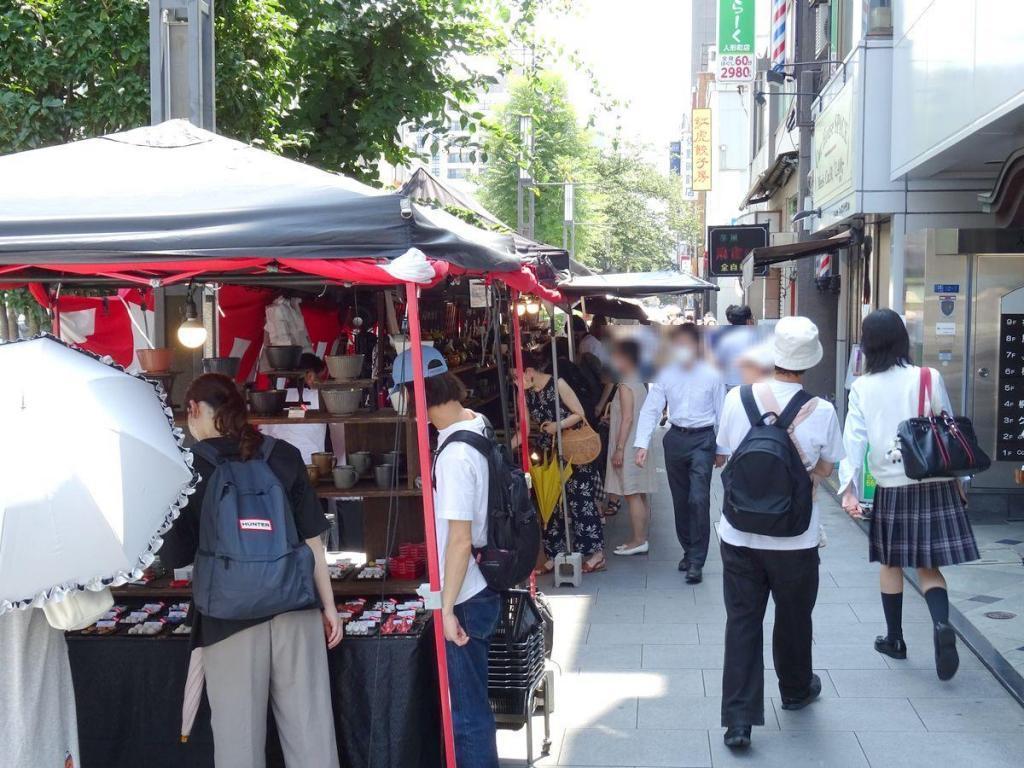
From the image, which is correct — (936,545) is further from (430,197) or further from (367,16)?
(367,16)

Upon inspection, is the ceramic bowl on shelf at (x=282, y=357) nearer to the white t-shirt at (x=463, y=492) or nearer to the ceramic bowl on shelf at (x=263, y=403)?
the ceramic bowl on shelf at (x=263, y=403)

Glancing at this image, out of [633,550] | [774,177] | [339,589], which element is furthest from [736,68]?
[339,589]

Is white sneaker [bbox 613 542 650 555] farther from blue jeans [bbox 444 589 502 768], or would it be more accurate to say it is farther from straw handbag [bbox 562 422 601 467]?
blue jeans [bbox 444 589 502 768]

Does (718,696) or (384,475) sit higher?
(384,475)

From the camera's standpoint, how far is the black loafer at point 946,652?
5527 mm

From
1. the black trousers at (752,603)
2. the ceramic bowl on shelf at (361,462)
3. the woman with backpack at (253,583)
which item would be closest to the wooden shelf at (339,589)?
the ceramic bowl on shelf at (361,462)

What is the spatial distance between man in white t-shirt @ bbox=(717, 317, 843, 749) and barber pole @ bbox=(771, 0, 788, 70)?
15.8 metres

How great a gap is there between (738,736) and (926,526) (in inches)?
63.4

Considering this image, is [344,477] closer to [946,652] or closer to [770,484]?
[770,484]

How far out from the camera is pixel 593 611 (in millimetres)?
7281

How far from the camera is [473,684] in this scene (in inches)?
160

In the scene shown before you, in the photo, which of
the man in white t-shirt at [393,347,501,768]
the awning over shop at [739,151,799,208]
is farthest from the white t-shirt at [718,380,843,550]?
the awning over shop at [739,151,799,208]

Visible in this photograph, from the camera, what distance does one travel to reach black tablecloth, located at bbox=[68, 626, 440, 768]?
165 inches

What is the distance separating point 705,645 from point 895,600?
1.19 metres
